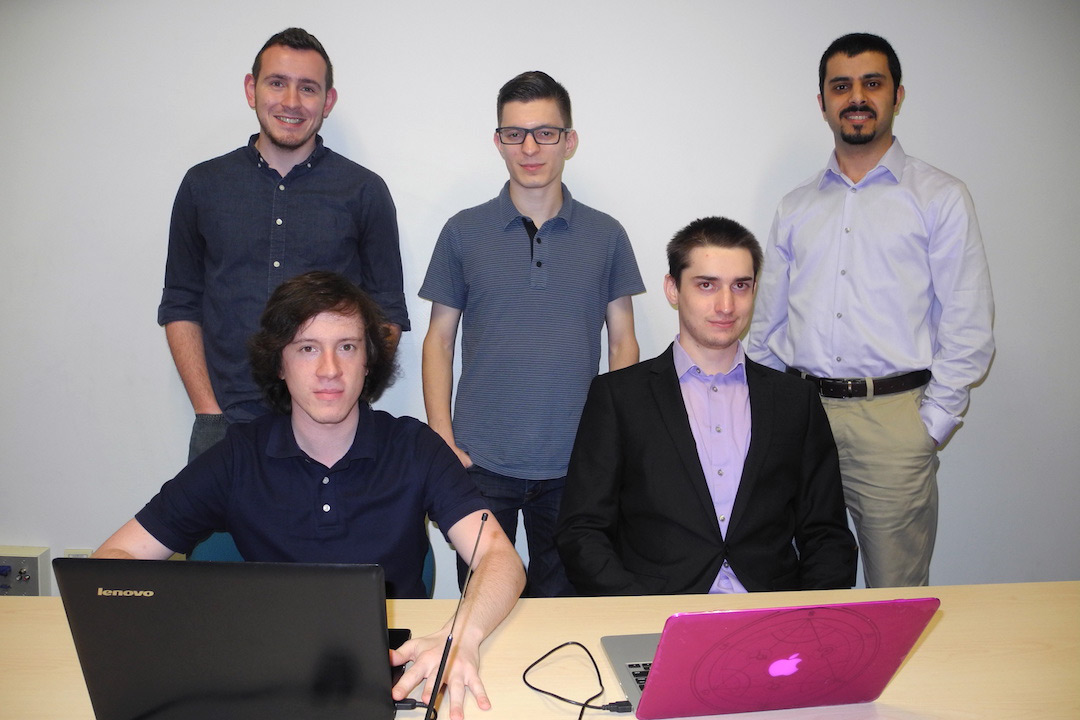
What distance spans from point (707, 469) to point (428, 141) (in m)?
1.61

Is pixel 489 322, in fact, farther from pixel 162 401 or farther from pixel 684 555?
pixel 162 401

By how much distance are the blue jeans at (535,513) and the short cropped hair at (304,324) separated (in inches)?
25.0

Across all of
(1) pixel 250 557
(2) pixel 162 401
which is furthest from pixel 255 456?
(2) pixel 162 401

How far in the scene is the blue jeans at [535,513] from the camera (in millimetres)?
2406

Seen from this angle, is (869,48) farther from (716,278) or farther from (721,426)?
(721,426)

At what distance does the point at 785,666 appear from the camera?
1142mm

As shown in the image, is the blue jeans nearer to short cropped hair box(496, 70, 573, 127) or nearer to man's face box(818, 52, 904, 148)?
short cropped hair box(496, 70, 573, 127)

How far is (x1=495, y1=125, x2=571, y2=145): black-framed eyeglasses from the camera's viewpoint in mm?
2395

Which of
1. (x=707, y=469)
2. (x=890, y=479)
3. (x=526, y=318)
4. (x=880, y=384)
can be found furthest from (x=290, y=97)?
(x=890, y=479)

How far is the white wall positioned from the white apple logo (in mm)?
1948

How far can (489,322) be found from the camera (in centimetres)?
246

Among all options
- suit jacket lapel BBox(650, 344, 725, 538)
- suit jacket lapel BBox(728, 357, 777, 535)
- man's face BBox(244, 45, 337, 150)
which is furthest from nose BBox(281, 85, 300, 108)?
suit jacket lapel BBox(728, 357, 777, 535)

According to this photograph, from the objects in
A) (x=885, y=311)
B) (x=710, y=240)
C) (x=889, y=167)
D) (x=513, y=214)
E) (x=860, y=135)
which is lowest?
(x=885, y=311)

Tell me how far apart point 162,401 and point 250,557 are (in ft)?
4.85
